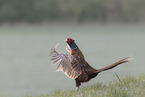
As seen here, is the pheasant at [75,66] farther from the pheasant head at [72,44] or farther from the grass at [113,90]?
the grass at [113,90]

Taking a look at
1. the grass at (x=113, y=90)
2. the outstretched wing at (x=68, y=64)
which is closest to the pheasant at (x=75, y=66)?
the outstretched wing at (x=68, y=64)

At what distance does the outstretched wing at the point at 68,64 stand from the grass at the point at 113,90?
304 millimetres

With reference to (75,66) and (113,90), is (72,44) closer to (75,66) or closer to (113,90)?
(75,66)

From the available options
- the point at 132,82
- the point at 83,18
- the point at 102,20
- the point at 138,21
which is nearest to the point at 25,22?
the point at 83,18

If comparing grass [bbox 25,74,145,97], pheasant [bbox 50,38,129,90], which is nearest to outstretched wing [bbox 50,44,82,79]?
pheasant [bbox 50,38,129,90]

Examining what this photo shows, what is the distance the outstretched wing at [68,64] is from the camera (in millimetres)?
3880

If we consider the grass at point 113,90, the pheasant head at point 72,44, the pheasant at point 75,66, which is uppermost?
the pheasant head at point 72,44

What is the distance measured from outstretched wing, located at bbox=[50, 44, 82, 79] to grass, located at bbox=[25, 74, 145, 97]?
304mm

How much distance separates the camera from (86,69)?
12.8 feet

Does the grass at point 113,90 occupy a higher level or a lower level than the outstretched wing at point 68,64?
lower

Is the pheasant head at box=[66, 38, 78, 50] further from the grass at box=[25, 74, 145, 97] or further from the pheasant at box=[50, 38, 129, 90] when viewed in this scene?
the grass at box=[25, 74, 145, 97]

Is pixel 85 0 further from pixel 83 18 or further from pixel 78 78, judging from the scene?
pixel 78 78

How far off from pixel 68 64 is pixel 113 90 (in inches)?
28.0

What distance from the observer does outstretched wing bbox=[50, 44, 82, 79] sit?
3.88 m
